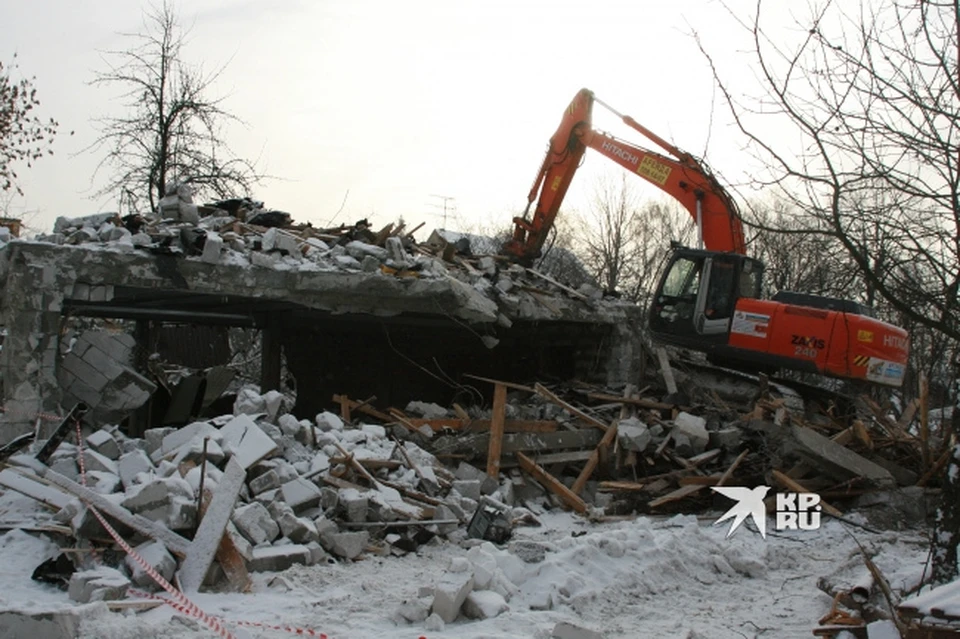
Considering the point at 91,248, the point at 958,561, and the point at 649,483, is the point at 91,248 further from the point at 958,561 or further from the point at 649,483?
the point at 958,561

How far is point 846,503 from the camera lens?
898cm

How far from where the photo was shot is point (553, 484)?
29.8 ft

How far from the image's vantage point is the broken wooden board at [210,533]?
18.1ft

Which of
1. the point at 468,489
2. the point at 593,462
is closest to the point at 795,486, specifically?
the point at 593,462

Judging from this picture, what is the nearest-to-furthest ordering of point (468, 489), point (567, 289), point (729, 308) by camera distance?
point (468, 489) → point (729, 308) → point (567, 289)

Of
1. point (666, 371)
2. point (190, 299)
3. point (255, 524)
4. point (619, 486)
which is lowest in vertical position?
point (255, 524)

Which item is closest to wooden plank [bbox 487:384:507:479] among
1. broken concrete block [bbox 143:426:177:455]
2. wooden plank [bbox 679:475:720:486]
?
wooden plank [bbox 679:475:720:486]

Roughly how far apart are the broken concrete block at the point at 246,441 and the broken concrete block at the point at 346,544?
101cm

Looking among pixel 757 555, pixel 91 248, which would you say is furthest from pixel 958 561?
pixel 91 248

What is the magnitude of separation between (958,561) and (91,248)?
26.9 ft

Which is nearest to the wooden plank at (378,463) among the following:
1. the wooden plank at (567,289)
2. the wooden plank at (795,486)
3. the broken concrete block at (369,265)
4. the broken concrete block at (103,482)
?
the broken concrete block at (103,482)

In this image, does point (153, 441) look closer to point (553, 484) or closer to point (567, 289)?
point (553, 484)

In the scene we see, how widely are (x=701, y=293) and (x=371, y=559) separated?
6.86 metres

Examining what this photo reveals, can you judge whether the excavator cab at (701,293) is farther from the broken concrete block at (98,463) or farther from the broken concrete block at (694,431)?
the broken concrete block at (98,463)
